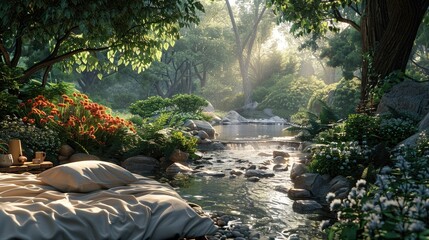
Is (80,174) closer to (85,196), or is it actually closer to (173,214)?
(85,196)

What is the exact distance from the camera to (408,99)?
12.6 m

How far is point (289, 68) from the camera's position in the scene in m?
45.3

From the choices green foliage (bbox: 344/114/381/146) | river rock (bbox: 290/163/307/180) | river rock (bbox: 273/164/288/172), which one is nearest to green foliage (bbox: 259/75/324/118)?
river rock (bbox: 273/164/288/172)

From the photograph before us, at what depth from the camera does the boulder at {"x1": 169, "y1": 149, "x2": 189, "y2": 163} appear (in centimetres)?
1227

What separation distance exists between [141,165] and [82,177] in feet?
20.5

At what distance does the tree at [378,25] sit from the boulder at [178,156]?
554cm

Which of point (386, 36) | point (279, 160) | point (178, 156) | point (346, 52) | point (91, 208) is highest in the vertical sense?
point (346, 52)

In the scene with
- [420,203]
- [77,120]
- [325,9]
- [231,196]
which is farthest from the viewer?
[325,9]

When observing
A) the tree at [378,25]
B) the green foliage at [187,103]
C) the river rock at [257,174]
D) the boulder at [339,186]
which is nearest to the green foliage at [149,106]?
the green foliage at [187,103]

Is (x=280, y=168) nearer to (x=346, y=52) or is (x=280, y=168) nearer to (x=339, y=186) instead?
(x=339, y=186)

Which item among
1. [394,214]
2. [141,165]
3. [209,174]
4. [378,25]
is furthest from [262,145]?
[394,214]

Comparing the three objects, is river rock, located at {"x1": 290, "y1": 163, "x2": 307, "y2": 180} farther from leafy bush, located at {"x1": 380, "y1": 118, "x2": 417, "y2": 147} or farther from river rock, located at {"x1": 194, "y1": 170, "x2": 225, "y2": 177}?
leafy bush, located at {"x1": 380, "y1": 118, "x2": 417, "y2": 147}

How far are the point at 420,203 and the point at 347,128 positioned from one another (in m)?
8.08

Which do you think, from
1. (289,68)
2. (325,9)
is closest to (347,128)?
(325,9)
